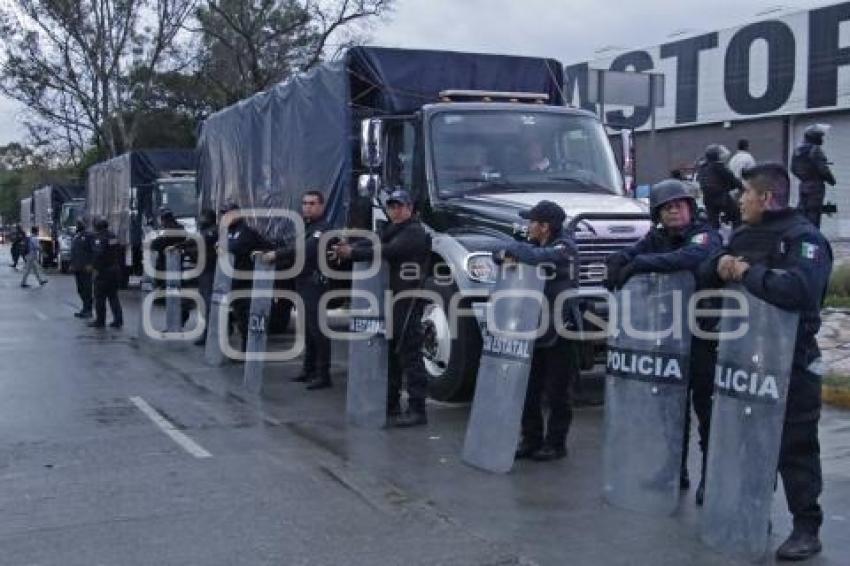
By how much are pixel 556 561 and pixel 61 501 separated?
2991 mm

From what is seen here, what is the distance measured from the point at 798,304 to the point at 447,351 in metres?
4.48

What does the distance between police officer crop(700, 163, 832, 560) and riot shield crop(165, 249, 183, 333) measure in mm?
10249

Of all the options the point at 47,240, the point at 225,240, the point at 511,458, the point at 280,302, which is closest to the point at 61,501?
the point at 511,458

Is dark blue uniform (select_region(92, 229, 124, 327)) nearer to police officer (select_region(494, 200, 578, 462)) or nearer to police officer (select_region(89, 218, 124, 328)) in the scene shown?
police officer (select_region(89, 218, 124, 328))

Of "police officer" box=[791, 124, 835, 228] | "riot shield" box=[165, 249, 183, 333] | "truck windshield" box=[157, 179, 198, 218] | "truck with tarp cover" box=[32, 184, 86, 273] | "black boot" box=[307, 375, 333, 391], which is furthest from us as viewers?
"truck with tarp cover" box=[32, 184, 86, 273]

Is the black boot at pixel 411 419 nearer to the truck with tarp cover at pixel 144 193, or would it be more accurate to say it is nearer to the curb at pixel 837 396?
the curb at pixel 837 396

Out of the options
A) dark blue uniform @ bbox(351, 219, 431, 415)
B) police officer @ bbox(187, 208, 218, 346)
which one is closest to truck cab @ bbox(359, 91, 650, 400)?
dark blue uniform @ bbox(351, 219, 431, 415)

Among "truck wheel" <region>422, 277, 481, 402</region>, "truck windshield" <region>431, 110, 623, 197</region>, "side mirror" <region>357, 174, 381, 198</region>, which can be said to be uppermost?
"truck windshield" <region>431, 110, 623, 197</region>

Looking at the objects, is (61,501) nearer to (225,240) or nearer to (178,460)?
(178,460)

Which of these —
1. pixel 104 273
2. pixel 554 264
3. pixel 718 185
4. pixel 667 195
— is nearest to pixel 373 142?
pixel 554 264

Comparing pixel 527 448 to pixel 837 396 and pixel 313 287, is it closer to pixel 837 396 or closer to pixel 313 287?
pixel 837 396

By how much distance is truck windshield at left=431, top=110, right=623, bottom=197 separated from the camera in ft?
32.4

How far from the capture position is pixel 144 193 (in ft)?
76.3

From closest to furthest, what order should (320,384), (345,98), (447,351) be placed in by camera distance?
(447,351) < (320,384) < (345,98)
